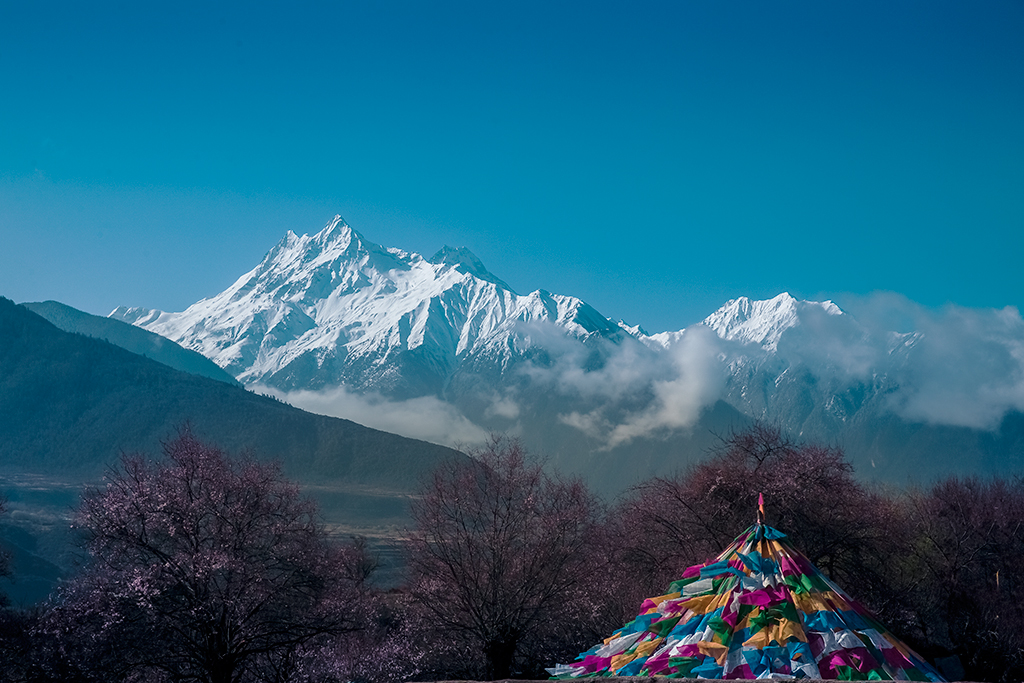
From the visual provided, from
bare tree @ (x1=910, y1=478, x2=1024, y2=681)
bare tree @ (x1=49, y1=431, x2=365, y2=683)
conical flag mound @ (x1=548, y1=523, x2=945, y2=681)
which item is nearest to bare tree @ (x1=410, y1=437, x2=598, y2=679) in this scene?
bare tree @ (x1=49, y1=431, x2=365, y2=683)

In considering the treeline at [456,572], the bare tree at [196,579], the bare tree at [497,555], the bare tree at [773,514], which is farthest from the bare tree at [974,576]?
the bare tree at [196,579]

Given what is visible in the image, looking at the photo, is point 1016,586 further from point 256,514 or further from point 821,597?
point 256,514

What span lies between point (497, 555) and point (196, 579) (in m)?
10.2

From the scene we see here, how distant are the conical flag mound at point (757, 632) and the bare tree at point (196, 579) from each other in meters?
10.4

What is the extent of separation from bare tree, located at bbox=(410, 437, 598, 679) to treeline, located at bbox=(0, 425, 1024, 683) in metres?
0.08

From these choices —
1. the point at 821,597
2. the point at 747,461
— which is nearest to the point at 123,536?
the point at 821,597

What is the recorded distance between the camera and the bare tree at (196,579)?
83.6 ft

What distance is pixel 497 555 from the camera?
1181 inches

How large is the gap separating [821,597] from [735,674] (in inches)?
135

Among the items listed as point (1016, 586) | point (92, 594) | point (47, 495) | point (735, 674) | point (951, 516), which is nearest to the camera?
point (735, 674)

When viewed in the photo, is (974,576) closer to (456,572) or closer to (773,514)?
(773,514)

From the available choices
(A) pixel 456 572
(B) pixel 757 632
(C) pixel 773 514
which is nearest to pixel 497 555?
(A) pixel 456 572

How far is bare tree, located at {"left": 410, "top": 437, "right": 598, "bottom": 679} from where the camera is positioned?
29.8 metres

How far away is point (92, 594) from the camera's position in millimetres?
25469
